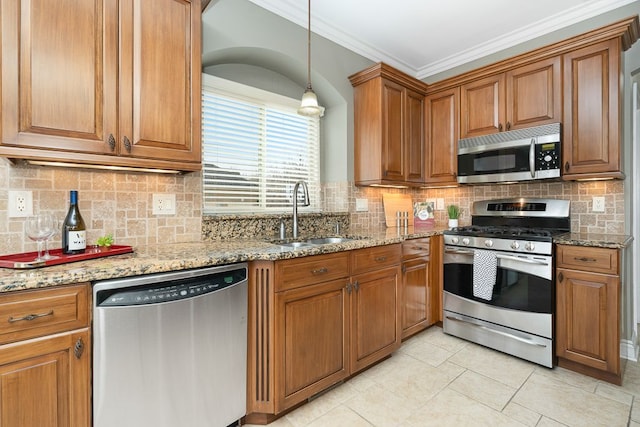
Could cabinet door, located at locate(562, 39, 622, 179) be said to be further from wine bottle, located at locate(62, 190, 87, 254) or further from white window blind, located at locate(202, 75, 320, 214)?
wine bottle, located at locate(62, 190, 87, 254)

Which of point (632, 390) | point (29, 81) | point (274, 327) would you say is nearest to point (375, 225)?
point (274, 327)

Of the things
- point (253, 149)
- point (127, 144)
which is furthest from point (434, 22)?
point (127, 144)

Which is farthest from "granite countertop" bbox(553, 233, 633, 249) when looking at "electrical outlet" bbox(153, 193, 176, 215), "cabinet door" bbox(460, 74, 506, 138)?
"electrical outlet" bbox(153, 193, 176, 215)

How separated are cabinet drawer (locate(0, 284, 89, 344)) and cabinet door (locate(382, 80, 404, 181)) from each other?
2.45 meters

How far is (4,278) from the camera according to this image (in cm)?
108

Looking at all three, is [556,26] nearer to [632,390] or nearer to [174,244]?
[632,390]

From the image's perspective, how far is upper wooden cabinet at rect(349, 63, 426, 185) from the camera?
2965 mm

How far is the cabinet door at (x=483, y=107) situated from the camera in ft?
9.53

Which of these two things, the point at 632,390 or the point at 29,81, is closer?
the point at 29,81

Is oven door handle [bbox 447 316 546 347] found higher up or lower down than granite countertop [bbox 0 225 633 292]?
lower down

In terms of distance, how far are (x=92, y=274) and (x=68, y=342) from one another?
0.26 metres

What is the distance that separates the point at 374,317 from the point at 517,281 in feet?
3.88

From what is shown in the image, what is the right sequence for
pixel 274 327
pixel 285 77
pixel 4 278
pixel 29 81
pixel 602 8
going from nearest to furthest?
pixel 4 278, pixel 29 81, pixel 274 327, pixel 602 8, pixel 285 77

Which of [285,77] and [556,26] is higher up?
[556,26]
